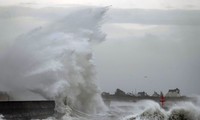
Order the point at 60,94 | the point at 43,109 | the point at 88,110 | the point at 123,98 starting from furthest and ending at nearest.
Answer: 1. the point at 123,98
2. the point at 88,110
3. the point at 60,94
4. the point at 43,109

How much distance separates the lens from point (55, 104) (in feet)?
104

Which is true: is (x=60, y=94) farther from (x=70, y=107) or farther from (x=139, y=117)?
(x=139, y=117)

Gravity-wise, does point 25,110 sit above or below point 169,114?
below

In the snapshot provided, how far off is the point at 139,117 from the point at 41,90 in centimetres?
1275

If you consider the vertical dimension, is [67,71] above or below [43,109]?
above

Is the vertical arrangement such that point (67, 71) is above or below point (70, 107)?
above

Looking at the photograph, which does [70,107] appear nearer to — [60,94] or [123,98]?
[60,94]

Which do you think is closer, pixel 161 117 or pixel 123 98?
pixel 161 117

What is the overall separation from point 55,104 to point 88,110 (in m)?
5.27

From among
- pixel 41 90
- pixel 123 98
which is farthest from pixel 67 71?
pixel 123 98

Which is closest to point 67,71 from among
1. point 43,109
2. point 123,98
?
point 43,109

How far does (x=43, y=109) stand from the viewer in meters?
27.9

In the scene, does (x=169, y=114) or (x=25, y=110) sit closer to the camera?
(x=169, y=114)

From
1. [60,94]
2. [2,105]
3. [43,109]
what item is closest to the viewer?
[2,105]
